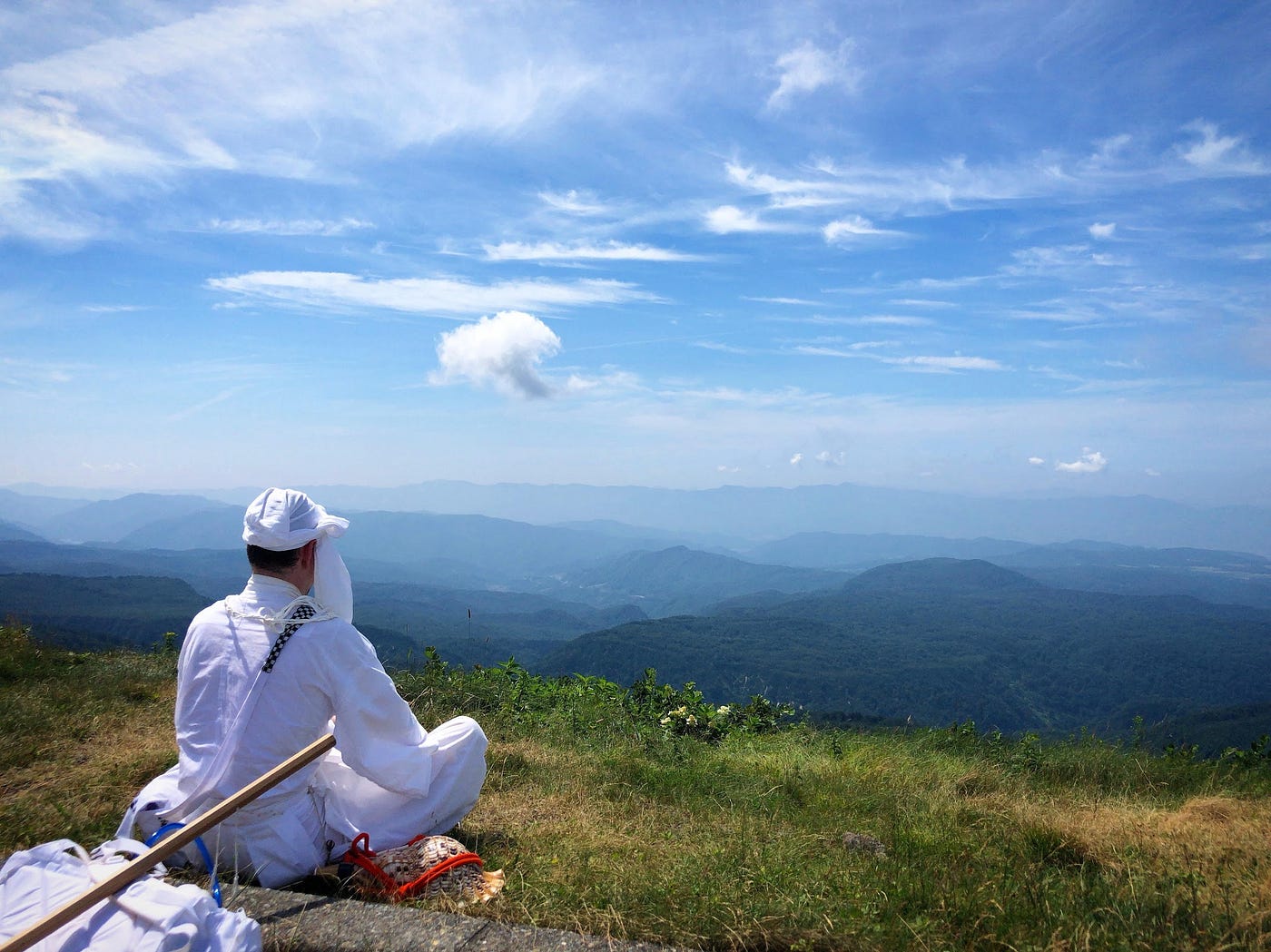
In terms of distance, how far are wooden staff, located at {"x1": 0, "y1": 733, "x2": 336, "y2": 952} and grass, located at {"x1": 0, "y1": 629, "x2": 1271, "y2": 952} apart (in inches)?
39.6

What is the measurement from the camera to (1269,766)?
6.00 metres

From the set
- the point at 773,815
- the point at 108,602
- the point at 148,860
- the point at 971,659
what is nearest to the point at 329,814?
the point at 148,860

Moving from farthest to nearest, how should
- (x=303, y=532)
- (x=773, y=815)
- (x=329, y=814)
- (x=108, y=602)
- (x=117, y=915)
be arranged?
(x=108, y=602), (x=773, y=815), (x=329, y=814), (x=303, y=532), (x=117, y=915)

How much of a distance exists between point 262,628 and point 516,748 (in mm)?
2947

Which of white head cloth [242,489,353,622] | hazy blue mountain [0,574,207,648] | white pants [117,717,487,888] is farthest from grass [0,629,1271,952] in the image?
hazy blue mountain [0,574,207,648]

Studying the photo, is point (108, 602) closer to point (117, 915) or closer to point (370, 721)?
point (370, 721)

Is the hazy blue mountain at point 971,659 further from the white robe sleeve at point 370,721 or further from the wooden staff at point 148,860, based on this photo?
the wooden staff at point 148,860

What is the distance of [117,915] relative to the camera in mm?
2227

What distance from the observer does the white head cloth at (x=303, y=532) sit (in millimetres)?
3148

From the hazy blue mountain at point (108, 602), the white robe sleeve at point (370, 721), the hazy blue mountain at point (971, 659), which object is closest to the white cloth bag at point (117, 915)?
the white robe sleeve at point (370, 721)

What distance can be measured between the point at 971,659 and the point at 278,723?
121 m

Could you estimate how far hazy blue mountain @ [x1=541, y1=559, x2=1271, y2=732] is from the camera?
8675cm

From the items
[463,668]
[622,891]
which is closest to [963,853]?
[622,891]

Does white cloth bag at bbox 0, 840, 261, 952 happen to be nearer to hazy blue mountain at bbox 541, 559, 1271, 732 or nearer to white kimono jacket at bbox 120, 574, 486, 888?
white kimono jacket at bbox 120, 574, 486, 888
